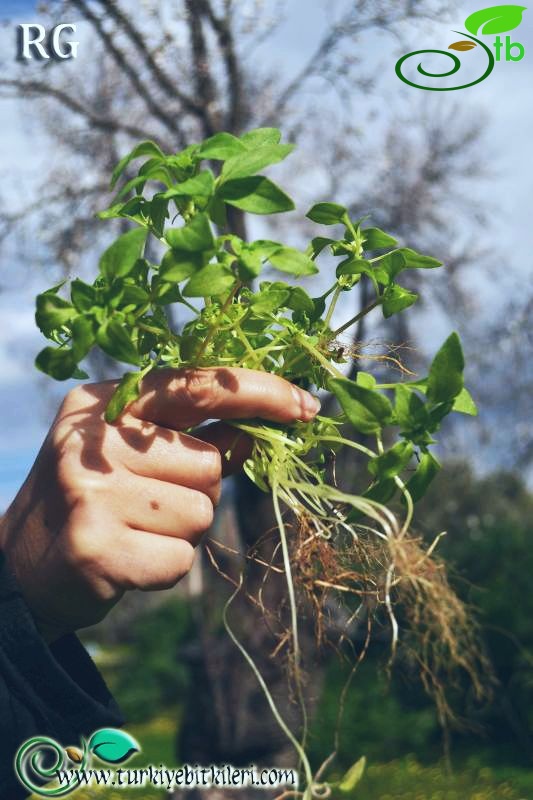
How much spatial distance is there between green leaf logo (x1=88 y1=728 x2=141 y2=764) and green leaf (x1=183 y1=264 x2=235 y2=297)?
1.18 m

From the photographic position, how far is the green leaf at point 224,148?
3.81 feet

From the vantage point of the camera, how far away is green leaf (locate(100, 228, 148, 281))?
1118 millimetres

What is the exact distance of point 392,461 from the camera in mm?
1264

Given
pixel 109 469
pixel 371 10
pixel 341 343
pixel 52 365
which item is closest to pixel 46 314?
pixel 52 365

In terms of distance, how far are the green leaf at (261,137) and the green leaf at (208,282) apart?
0.20m

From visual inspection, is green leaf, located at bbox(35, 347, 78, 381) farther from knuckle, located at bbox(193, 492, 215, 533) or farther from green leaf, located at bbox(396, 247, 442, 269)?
green leaf, located at bbox(396, 247, 442, 269)

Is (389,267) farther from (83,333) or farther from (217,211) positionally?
(83,333)

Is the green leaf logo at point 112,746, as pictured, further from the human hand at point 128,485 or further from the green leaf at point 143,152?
the green leaf at point 143,152

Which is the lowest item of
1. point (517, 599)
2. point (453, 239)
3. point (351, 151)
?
point (517, 599)

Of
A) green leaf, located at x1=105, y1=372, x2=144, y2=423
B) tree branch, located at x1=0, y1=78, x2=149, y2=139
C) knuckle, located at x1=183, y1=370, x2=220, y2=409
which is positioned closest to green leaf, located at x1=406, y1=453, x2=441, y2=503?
knuckle, located at x1=183, y1=370, x2=220, y2=409

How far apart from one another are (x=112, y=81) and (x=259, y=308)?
664cm

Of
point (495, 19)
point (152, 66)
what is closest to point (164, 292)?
point (495, 19)

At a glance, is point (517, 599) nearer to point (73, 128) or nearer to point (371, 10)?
point (371, 10)

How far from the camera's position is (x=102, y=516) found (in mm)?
1225
